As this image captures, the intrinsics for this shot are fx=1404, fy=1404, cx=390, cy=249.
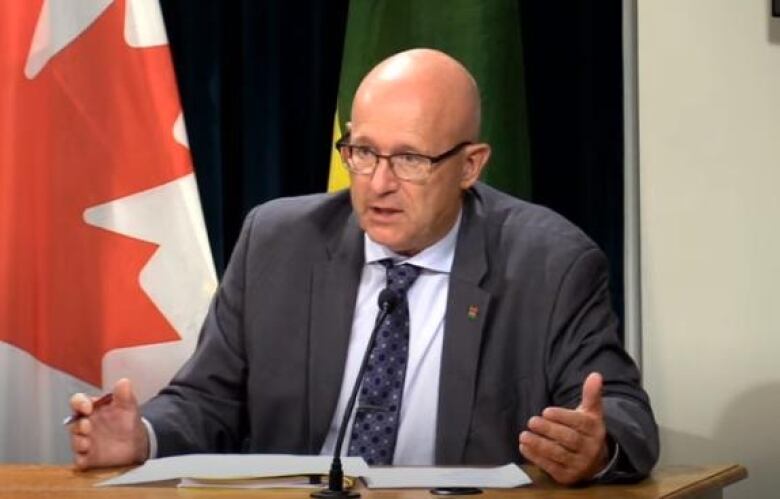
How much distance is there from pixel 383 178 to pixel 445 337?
0.33m

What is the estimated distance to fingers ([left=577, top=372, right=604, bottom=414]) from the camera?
2.27 metres

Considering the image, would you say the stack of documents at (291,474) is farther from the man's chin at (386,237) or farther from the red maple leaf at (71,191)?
the red maple leaf at (71,191)

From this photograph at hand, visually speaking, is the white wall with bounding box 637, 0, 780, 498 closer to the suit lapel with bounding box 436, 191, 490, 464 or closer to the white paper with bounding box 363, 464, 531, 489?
the suit lapel with bounding box 436, 191, 490, 464

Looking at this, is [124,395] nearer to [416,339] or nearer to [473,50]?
[416,339]

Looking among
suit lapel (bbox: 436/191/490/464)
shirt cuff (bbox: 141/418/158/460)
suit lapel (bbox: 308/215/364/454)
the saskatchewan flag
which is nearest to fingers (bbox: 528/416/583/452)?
suit lapel (bbox: 436/191/490/464)

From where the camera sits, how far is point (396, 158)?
2748 millimetres

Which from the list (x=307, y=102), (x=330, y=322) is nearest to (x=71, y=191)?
(x=330, y=322)

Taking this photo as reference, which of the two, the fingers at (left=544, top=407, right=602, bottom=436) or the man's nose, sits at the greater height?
the man's nose

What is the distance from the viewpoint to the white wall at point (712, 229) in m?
3.38

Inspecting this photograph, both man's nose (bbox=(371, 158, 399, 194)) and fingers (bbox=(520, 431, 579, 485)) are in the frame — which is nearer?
fingers (bbox=(520, 431, 579, 485))

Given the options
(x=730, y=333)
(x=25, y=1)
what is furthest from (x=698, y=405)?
(x=25, y=1)

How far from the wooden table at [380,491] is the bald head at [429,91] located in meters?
0.74

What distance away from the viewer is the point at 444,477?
2211 mm

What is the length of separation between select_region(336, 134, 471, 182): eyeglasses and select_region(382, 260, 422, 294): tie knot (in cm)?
20
